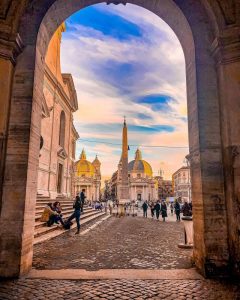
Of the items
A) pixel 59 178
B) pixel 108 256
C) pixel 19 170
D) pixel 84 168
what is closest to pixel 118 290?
pixel 108 256

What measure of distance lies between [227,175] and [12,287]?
14.5ft

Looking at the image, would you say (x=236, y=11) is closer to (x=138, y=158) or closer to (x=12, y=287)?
(x=12, y=287)

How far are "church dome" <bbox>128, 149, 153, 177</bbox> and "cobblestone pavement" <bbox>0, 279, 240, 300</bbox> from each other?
11072cm

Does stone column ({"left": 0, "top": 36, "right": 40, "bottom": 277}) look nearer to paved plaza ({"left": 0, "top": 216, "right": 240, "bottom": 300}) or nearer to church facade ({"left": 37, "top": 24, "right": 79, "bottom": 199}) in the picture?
paved plaza ({"left": 0, "top": 216, "right": 240, "bottom": 300})

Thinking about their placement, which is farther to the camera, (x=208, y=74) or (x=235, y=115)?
(x=208, y=74)

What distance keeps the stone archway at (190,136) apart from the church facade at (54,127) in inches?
452

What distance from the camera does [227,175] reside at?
541 cm

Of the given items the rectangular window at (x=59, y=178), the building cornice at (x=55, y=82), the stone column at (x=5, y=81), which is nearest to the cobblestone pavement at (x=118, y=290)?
the stone column at (x=5, y=81)

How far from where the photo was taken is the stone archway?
5152 millimetres

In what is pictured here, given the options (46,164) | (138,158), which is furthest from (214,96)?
(138,158)

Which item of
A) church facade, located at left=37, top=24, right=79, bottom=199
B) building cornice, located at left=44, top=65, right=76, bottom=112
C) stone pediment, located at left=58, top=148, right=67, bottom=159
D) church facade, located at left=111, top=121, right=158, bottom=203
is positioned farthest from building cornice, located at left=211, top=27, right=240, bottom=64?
church facade, located at left=111, top=121, right=158, bottom=203

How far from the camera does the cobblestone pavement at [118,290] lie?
4.02 meters

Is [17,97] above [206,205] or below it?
above

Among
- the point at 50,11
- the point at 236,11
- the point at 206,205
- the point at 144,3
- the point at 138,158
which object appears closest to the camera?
the point at 206,205
